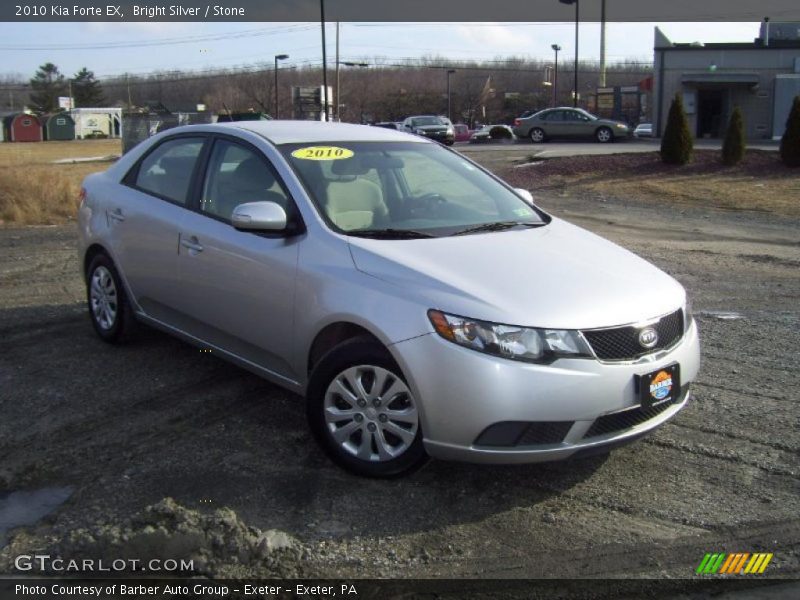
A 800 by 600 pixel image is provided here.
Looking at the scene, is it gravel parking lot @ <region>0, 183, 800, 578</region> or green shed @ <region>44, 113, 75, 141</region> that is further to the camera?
green shed @ <region>44, 113, 75, 141</region>

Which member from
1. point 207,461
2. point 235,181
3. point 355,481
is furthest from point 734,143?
point 207,461

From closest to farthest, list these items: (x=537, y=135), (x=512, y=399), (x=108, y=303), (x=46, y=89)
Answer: (x=512, y=399) < (x=108, y=303) < (x=537, y=135) < (x=46, y=89)

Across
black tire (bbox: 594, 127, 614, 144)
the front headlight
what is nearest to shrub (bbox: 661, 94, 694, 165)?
black tire (bbox: 594, 127, 614, 144)

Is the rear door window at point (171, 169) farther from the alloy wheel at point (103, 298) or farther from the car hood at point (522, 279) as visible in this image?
the car hood at point (522, 279)

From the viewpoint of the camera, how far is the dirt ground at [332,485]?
10.9 feet

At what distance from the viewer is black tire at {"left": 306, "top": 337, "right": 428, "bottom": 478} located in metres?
3.80

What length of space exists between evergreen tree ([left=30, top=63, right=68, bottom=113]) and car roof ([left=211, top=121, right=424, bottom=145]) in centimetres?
12112

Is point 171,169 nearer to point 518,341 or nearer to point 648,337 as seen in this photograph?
point 518,341

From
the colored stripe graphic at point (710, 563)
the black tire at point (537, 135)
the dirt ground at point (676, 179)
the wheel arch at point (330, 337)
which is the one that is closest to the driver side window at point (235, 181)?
the wheel arch at point (330, 337)

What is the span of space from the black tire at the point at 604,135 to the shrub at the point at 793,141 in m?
16.2

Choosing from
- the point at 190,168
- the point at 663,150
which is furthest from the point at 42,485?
the point at 663,150

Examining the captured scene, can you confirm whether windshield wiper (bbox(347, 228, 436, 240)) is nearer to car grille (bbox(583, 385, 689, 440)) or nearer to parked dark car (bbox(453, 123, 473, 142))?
car grille (bbox(583, 385, 689, 440))

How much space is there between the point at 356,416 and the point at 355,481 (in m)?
0.31

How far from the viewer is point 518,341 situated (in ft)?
11.7
